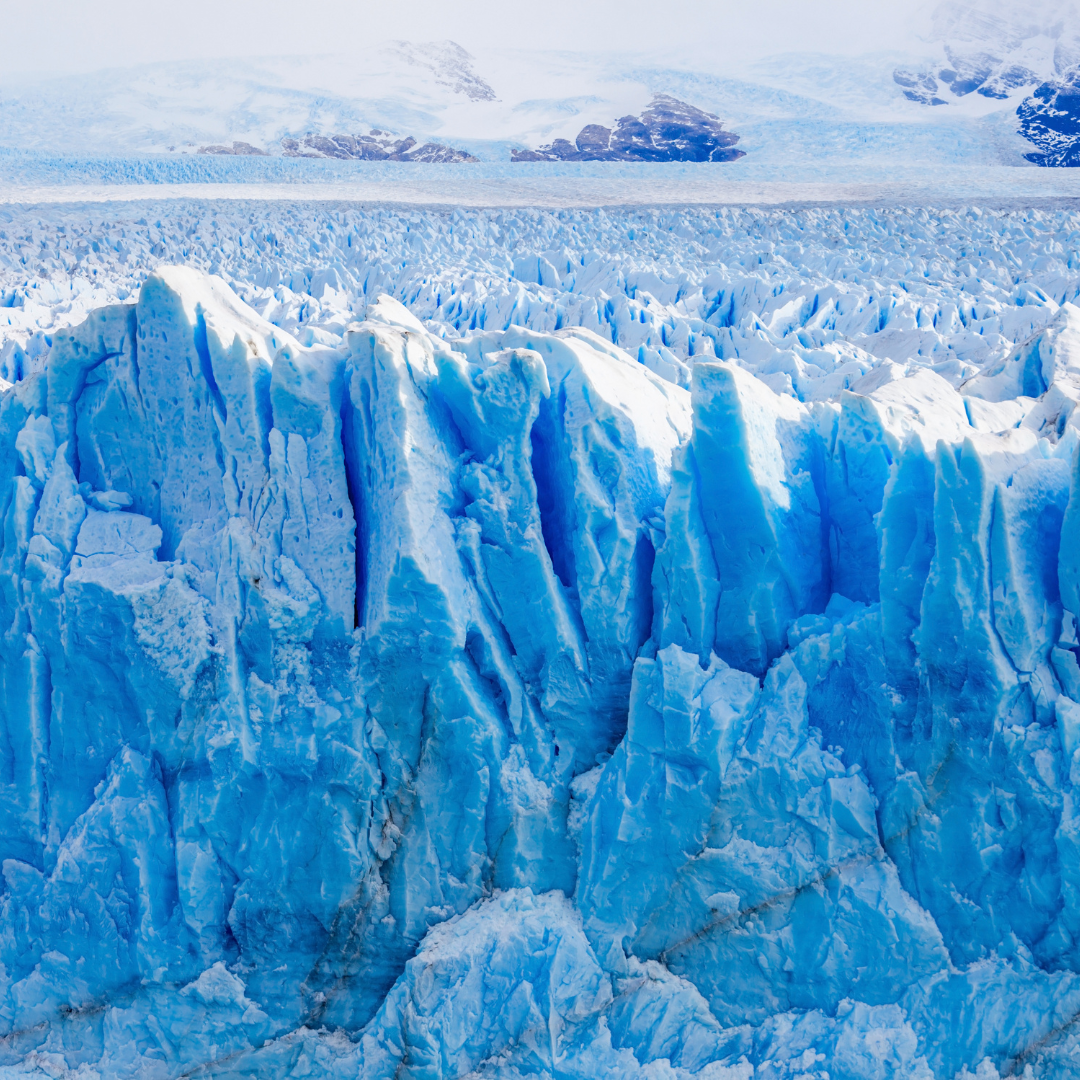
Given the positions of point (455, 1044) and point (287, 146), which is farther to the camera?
point (287, 146)

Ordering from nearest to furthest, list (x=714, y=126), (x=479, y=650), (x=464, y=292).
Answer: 1. (x=479, y=650)
2. (x=464, y=292)
3. (x=714, y=126)

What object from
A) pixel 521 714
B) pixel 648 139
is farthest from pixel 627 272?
pixel 648 139

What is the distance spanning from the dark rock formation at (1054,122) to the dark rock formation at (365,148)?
56.9 feet

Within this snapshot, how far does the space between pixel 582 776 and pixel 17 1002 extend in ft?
9.51

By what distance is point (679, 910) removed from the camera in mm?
4059

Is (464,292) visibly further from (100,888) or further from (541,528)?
(100,888)

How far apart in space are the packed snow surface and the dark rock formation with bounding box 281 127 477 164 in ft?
92.4

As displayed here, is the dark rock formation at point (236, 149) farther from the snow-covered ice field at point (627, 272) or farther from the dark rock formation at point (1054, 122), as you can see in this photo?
the dark rock formation at point (1054, 122)

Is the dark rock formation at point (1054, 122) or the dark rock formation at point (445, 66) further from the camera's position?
the dark rock formation at point (445, 66)

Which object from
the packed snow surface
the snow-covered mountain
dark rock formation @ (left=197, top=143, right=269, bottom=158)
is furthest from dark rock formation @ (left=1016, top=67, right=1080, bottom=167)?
the packed snow surface

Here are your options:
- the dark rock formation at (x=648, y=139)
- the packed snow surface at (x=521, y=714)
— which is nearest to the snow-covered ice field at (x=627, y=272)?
the packed snow surface at (x=521, y=714)

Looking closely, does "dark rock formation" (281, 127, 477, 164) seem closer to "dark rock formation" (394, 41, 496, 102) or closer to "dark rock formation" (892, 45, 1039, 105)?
"dark rock formation" (394, 41, 496, 102)

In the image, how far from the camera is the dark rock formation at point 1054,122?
25.9 metres

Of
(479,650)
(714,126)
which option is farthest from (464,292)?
(714,126)
